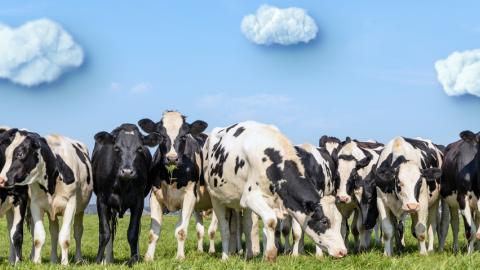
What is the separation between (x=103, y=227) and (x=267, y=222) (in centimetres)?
356

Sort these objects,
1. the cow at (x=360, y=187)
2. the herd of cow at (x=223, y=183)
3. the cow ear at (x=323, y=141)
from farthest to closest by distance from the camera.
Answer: the cow ear at (x=323, y=141), the cow at (x=360, y=187), the herd of cow at (x=223, y=183)

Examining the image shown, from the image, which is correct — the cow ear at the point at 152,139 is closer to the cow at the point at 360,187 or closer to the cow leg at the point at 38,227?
the cow leg at the point at 38,227

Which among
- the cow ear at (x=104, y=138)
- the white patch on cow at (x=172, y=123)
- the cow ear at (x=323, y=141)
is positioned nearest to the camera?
the cow ear at (x=104, y=138)

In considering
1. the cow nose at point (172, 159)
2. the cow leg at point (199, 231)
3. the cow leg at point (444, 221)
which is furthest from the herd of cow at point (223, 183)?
the cow leg at point (199, 231)

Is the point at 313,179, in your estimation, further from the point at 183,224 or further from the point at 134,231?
the point at 134,231

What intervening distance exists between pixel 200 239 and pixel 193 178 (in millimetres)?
3262

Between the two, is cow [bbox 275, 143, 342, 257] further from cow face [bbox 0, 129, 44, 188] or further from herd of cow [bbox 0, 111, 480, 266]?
cow face [bbox 0, 129, 44, 188]

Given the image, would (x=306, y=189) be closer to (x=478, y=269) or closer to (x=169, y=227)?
(x=478, y=269)

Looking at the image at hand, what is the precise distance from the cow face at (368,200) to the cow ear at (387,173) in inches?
62.8

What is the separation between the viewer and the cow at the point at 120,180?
1002 centimetres

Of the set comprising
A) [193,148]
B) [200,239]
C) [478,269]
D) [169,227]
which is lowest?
[169,227]

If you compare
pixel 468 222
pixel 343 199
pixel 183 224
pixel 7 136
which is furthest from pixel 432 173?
pixel 7 136

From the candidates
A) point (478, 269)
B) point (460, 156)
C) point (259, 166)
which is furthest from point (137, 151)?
point (460, 156)

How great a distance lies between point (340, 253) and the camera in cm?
→ 871
